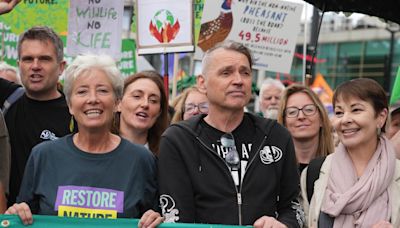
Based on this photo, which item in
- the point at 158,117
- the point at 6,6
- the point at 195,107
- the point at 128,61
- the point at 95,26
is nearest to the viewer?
the point at 6,6

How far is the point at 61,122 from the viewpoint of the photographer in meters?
3.97

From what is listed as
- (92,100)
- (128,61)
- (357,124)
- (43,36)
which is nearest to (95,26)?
(43,36)

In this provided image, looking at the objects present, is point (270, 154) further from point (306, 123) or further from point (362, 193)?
point (306, 123)

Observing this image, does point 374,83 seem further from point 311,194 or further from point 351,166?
point 311,194

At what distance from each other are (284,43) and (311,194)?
3.98 metres

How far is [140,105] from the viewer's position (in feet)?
13.8

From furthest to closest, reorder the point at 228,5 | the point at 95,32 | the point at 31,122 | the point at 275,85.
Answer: the point at 275,85
the point at 228,5
the point at 95,32
the point at 31,122

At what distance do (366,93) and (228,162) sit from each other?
2.73ft

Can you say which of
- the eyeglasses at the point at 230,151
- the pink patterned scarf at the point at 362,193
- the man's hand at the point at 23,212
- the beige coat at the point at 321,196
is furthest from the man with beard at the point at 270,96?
the man's hand at the point at 23,212

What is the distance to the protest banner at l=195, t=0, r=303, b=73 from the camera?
676cm

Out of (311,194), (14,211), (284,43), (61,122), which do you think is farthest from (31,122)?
(284,43)

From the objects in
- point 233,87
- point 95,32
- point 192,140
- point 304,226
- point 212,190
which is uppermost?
point 95,32

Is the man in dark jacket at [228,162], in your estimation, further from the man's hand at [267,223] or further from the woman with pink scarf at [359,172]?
the woman with pink scarf at [359,172]

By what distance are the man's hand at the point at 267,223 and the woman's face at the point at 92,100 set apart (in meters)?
0.86
